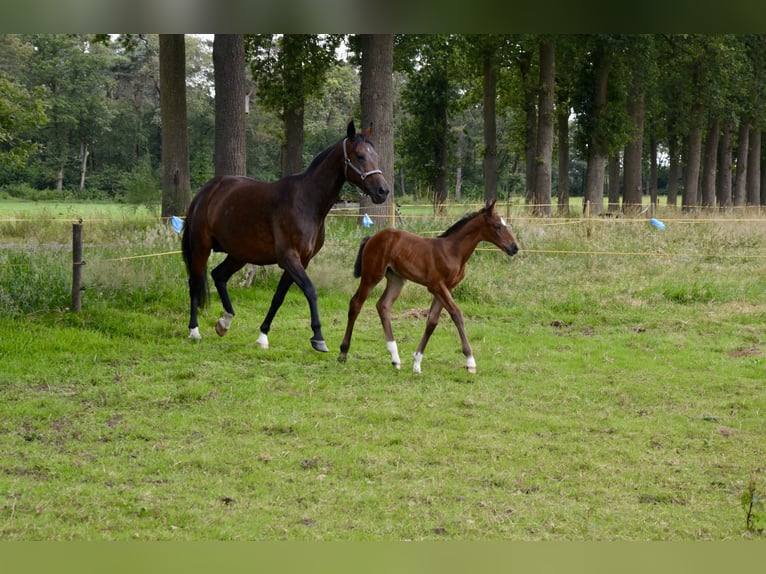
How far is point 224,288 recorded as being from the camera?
924 cm

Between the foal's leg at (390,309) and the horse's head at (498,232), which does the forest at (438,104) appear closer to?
the foal's leg at (390,309)

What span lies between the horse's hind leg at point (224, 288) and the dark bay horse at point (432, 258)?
5.60 feet

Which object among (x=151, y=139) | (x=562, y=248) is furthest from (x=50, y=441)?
(x=151, y=139)

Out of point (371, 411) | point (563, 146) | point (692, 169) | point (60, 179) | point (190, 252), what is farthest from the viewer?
point (60, 179)

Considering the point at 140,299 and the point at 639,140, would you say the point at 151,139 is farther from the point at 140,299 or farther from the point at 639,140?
the point at 140,299

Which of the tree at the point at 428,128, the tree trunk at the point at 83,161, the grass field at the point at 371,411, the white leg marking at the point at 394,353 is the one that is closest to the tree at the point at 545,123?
the tree at the point at 428,128

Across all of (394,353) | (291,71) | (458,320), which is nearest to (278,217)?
(394,353)

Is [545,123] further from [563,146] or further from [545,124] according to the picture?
[563,146]

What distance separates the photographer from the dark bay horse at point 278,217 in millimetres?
8344

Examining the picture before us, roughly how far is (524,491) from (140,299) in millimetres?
7204

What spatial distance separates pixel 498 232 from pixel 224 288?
10.7ft

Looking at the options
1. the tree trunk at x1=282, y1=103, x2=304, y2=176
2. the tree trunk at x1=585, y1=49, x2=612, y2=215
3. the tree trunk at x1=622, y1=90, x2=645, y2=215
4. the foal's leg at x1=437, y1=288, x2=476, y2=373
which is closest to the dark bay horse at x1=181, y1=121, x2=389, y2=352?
the foal's leg at x1=437, y1=288, x2=476, y2=373

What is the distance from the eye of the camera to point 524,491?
5.15 m

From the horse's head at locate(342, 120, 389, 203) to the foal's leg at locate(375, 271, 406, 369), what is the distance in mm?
1231
